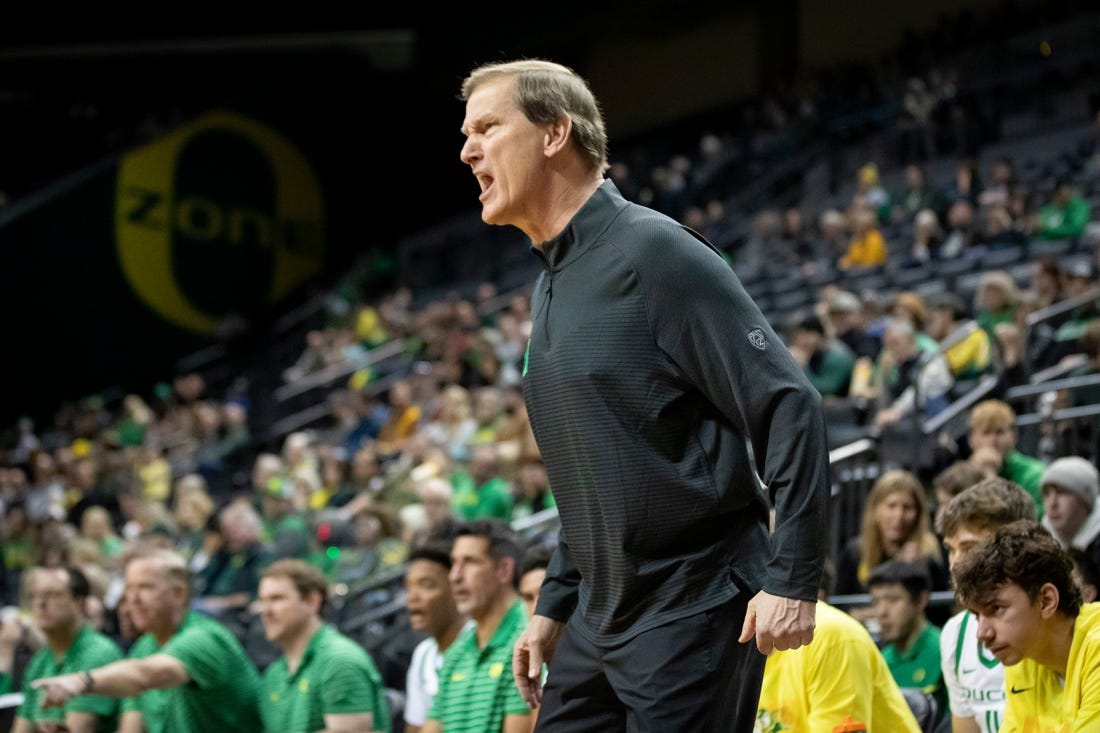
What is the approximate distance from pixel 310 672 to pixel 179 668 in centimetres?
45

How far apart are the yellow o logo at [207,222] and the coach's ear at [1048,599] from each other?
18.3 metres

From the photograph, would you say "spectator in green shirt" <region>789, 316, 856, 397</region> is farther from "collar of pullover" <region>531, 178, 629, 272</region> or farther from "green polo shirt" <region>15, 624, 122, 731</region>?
"collar of pullover" <region>531, 178, 629, 272</region>

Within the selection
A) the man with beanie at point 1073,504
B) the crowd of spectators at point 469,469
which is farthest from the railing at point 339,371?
the man with beanie at point 1073,504

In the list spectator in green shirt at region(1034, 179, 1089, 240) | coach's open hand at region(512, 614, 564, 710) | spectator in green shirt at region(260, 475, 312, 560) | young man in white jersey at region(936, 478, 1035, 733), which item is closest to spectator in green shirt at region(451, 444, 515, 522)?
spectator in green shirt at region(260, 475, 312, 560)

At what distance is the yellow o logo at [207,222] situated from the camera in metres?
20.0

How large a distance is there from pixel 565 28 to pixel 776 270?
8388mm

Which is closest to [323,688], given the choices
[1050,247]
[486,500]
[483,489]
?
[486,500]

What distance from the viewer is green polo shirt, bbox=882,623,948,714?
463 cm

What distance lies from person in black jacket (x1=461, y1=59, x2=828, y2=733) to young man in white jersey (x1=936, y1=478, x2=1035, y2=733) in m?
1.40

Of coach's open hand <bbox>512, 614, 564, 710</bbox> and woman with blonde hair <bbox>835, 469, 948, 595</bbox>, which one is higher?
coach's open hand <bbox>512, 614, 564, 710</bbox>

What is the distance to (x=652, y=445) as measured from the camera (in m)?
2.29

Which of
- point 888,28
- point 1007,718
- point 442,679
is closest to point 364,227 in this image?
point 888,28

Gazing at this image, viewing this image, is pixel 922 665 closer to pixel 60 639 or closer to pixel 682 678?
pixel 682 678

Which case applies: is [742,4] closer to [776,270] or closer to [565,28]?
[565,28]
